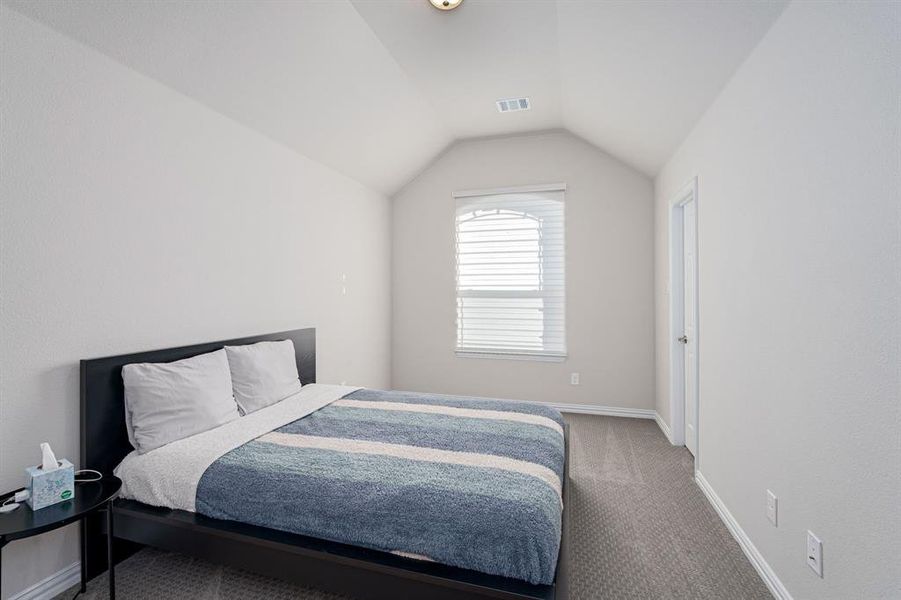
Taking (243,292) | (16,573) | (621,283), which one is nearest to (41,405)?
(16,573)

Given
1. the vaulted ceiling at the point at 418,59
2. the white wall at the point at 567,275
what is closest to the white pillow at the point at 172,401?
the vaulted ceiling at the point at 418,59

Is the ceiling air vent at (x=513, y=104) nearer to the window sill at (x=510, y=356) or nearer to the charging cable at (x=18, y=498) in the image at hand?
the window sill at (x=510, y=356)

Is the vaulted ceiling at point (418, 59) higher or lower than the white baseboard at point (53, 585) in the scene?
higher

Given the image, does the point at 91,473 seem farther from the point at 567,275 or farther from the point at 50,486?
the point at 567,275

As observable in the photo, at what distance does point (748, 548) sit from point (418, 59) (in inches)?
141

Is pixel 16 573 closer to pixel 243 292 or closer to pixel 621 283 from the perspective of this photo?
pixel 243 292

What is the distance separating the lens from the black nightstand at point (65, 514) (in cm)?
146

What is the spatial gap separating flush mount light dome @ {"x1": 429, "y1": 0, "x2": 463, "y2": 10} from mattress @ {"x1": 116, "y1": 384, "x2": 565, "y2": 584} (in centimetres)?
245

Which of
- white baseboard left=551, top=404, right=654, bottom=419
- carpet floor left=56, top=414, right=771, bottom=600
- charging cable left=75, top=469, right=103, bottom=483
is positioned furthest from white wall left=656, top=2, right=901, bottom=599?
charging cable left=75, top=469, right=103, bottom=483

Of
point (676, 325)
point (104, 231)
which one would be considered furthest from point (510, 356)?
point (104, 231)

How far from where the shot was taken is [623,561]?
2094mm

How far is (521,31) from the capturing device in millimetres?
2859

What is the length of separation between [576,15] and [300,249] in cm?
256

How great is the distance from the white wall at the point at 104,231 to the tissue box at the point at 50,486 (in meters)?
0.29
